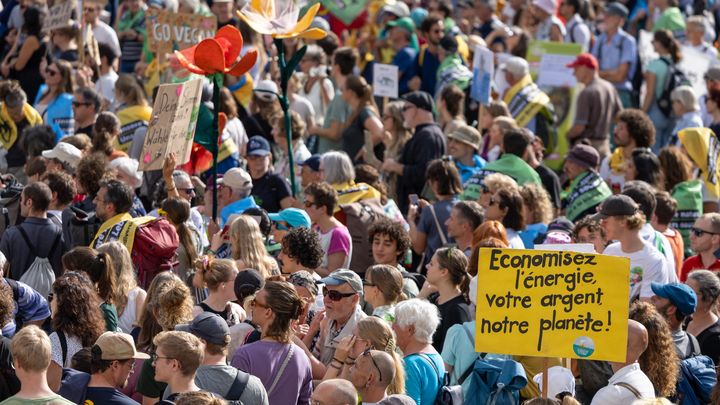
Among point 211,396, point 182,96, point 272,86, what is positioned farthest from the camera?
point 272,86

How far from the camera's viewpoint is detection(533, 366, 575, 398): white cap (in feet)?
24.7

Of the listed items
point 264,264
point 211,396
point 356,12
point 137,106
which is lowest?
point 356,12

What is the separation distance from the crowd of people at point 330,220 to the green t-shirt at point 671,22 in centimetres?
144

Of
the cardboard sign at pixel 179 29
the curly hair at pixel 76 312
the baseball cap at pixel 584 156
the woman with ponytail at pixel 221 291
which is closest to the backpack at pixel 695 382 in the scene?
the woman with ponytail at pixel 221 291

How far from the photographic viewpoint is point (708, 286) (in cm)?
873

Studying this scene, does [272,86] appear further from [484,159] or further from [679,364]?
[679,364]

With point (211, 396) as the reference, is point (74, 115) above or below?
below

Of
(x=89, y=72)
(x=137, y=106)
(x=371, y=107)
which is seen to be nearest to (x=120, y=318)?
(x=137, y=106)

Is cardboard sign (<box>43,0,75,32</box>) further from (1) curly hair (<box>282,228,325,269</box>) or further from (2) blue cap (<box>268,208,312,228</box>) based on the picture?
(1) curly hair (<box>282,228,325,269</box>)

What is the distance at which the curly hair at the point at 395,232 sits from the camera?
991cm

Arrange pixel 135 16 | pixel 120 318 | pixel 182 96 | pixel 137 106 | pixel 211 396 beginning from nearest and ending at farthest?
pixel 211 396 < pixel 120 318 < pixel 182 96 < pixel 137 106 < pixel 135 16

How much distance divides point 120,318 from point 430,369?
2.20 metres

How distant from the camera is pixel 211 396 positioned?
614cm

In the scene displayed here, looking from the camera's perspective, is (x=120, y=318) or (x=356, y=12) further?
(x=356, y=12)
